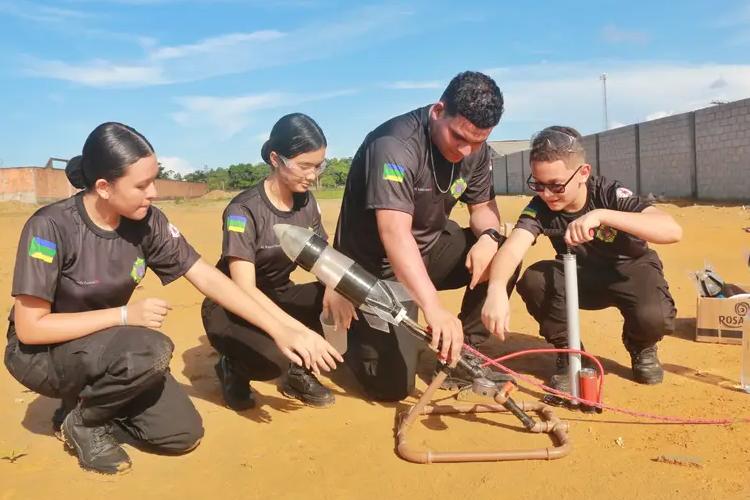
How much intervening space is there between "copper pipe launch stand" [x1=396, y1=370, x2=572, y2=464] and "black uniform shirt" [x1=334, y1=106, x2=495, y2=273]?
896 mm

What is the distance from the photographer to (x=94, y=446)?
295 centimetres

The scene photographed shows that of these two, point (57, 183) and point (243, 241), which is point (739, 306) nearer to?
point (243, 241)

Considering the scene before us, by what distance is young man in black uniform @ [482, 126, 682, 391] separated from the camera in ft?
11.0

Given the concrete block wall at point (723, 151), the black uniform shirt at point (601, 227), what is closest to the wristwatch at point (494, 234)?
the black uniform shirt at point (601, 227)

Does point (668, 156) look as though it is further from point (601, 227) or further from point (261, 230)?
point (261, 230)

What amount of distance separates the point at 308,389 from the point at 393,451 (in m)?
0.87

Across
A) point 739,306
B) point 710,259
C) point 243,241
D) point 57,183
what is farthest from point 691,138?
point 57,183

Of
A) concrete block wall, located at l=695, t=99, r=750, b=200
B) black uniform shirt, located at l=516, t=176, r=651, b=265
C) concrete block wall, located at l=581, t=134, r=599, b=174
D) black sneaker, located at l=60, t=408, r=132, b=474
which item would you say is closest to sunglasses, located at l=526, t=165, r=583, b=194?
black uniform shirt, located at l=516, t=176, r=651, b=265

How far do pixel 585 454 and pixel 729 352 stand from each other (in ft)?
6.42

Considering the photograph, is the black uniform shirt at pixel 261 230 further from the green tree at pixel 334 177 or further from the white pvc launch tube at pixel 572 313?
the green tree at pixel 334 177

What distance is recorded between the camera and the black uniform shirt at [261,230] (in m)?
3.63

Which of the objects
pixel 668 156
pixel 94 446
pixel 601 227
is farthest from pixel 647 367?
pixel 668 156

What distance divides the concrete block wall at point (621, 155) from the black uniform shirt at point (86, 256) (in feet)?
57.7

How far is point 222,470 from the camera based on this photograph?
2898 millimetres
